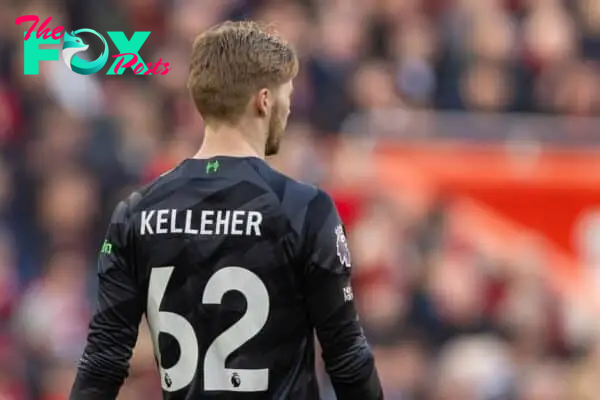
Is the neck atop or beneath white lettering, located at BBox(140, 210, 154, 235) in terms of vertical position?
atop

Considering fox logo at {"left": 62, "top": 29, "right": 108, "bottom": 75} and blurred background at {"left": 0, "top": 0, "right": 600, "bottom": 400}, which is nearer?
fox logo at {"left": 62, "top": 29, "right": 108, "bottom": 75}

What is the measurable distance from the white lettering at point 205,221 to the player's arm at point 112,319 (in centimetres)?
19

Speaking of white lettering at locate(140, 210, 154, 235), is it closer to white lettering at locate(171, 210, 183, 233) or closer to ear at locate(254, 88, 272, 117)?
white lettering at locate(171, 210, 183, 233)

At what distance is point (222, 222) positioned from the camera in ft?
12.1

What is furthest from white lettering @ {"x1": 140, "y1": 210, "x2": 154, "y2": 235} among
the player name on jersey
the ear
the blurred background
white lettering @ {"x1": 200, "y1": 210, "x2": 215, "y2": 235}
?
the blurred background

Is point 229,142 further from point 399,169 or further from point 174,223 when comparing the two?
point 399,169

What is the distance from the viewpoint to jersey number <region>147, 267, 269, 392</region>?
A: 3668 mm

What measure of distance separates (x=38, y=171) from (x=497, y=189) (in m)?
3.01

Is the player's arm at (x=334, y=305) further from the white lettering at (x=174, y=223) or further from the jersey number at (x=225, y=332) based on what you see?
the white lettering at (x=174, y=223)

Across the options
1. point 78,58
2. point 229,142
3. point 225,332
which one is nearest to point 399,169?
point 78,58

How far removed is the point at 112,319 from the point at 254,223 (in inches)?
17.0

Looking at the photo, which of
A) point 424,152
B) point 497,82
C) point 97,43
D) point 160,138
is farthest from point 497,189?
point 97,43

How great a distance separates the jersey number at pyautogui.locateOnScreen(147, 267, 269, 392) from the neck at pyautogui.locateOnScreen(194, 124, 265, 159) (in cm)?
29

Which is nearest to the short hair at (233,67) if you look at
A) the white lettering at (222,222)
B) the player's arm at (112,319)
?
the white lettering at (222,222)
